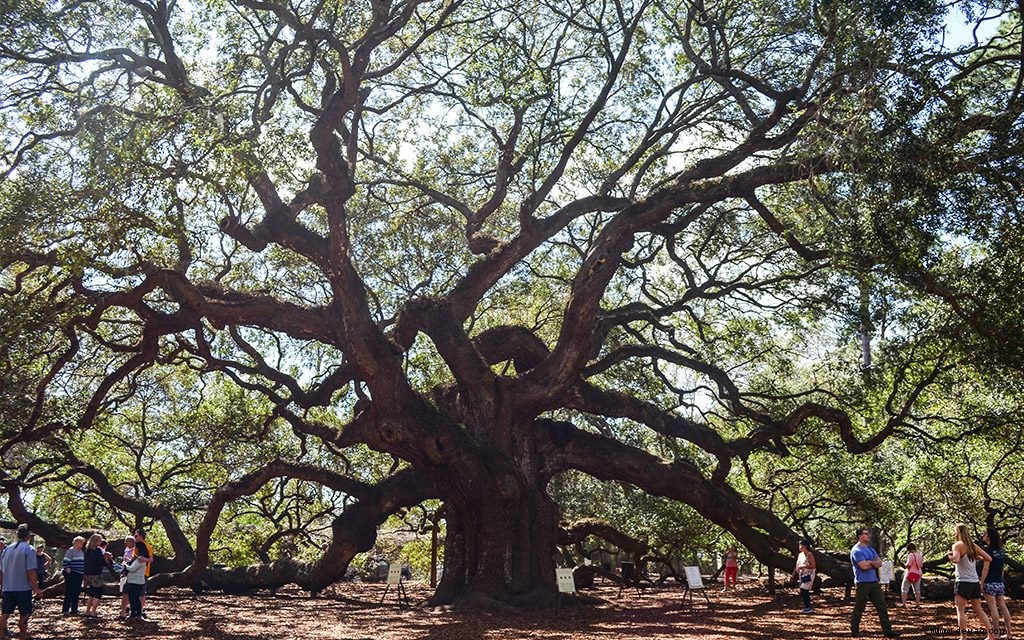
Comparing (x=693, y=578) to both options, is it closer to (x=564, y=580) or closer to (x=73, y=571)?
(x=564, y=580)

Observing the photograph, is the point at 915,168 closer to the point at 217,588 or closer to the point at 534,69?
the point at 534,69

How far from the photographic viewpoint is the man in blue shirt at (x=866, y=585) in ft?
32.4

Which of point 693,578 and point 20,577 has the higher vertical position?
point 20,577

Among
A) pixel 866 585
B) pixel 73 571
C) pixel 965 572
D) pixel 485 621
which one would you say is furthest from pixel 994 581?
pixel 73 571

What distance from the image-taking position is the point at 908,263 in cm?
938

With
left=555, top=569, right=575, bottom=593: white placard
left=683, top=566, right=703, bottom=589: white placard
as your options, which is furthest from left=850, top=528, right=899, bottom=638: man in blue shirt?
→ left=555, top=569, right=575, bottom=593: white placard

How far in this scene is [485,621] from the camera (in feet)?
36.0

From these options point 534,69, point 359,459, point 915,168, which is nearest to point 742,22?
point 534,69

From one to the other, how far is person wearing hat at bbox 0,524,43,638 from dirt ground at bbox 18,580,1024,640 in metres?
0.76

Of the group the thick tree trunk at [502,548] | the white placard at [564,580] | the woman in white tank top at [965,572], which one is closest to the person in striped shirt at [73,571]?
the thick tree trunk at [502,548]

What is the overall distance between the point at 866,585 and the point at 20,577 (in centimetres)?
922

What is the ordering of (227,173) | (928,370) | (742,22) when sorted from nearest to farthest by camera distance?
(227,173) → (742,22) → (928,370)

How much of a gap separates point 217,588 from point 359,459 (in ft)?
13.4

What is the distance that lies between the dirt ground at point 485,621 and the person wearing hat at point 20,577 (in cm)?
76
